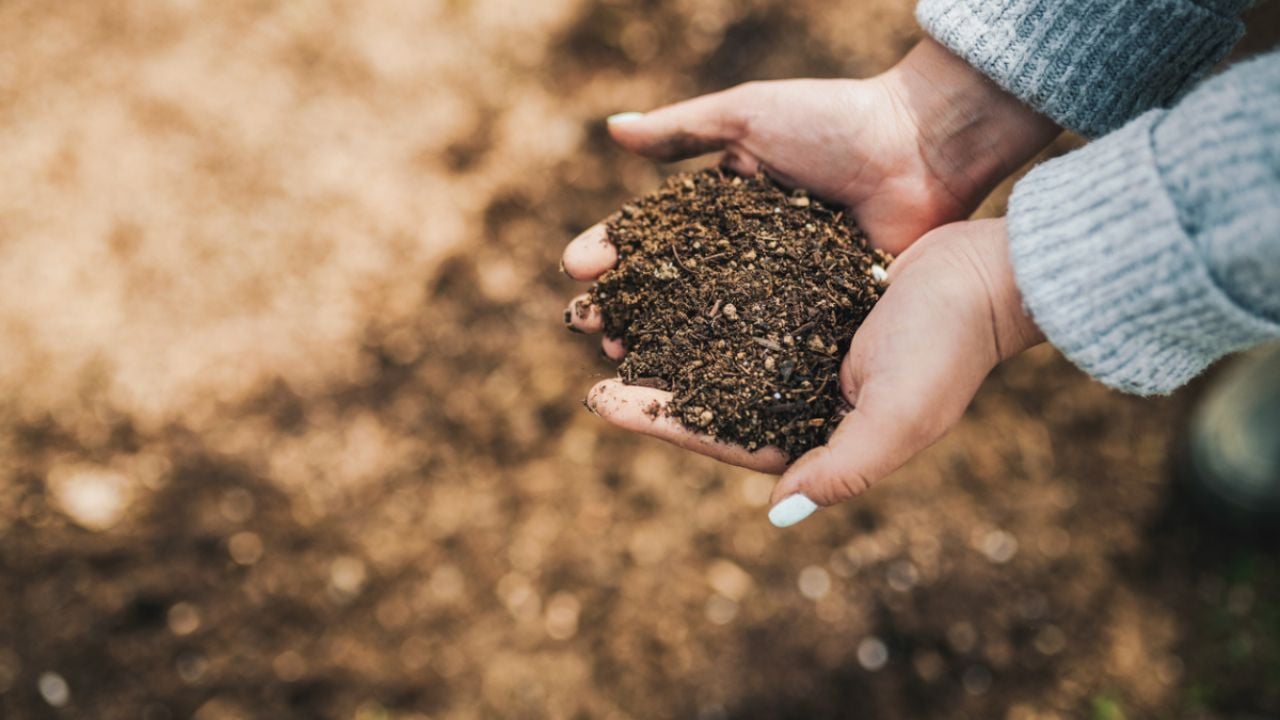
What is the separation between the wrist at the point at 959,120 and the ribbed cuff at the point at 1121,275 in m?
0.53

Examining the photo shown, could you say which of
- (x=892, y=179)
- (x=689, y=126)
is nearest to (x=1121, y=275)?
(x=892, y=179)

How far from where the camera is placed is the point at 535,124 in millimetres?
3350

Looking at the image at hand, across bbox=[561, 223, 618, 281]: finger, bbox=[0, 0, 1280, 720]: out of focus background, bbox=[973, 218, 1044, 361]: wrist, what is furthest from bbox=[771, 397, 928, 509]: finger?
bbox=[0, 0, 1280, 720]: out of focus background

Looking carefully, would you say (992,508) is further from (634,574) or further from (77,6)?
(77,6)

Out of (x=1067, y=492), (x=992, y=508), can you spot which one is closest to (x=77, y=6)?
(x=992, y=508)

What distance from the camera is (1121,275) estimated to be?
61.9 inches

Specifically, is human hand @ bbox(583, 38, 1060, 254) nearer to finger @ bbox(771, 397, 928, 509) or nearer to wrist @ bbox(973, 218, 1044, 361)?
wrist @ bbox(973, 218, 1044, 361)

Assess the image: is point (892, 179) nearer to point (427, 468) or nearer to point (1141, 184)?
point (1141, 184)

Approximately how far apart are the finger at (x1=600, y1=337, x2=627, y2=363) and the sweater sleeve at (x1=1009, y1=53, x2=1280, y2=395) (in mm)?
1066

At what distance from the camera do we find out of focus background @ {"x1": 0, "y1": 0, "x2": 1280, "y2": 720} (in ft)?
9.53

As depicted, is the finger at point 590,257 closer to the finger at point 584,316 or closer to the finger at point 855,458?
the finger at point 584,316

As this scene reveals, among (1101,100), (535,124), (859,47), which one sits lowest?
(535,124)

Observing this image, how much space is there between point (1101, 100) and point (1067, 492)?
1.87 metres

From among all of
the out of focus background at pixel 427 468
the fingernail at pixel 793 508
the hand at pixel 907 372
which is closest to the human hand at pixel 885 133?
the hand at pixel 907 372
